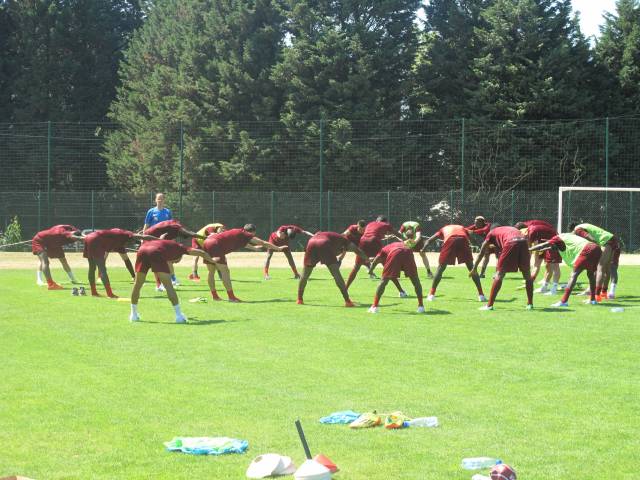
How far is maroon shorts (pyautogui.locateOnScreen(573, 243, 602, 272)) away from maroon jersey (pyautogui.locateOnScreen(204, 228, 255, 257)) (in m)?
6.95

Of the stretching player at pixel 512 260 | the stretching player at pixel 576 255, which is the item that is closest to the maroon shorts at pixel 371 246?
Result: the stretching player at pixel 576 255

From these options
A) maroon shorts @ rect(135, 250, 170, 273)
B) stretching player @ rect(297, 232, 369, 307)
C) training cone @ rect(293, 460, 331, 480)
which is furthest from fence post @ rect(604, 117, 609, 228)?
training cone @ rect(293, 460, 331, 480)

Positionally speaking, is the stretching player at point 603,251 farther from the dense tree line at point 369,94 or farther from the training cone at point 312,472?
the dense tree line at point 369,94

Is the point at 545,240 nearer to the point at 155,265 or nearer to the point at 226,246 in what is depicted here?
the point at 226,246

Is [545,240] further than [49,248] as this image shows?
No

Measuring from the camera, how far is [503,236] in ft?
63.9

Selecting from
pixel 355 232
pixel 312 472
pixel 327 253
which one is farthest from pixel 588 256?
pixel 312 472

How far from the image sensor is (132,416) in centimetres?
981

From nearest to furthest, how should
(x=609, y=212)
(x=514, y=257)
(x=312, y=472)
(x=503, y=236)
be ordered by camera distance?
(x=312, y=472)
(x=514, y=257)
(x=503, y=236)
(x=609, y=212)

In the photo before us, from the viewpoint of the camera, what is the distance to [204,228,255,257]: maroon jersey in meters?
21.1

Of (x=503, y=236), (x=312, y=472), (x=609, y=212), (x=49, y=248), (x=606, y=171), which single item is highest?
(x=606, y=171)

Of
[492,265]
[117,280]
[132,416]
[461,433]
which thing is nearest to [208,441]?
[132,416]

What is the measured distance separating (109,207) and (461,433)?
111ft

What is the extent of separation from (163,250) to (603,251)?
9.79 m
